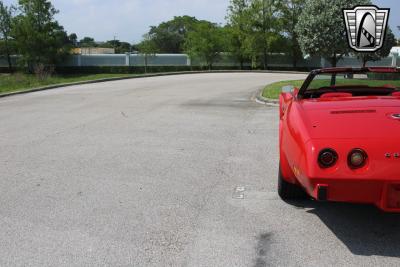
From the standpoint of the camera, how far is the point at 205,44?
45719 mm

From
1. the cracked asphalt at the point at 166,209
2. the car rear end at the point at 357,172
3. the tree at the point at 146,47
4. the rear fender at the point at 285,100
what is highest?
the tree at the point at 146,47

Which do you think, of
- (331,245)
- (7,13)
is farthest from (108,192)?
(7,13)

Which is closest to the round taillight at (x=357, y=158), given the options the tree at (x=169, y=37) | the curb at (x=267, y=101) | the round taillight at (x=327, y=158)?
the round taillight at (x=327, y=158)

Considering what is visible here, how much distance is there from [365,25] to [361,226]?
17.8 m

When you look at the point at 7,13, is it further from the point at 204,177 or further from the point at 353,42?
the point at 204,177

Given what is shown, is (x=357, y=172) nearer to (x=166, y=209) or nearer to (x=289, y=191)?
(x=289, y=191)

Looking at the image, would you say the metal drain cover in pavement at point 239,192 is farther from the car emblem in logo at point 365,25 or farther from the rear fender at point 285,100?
the car emblem in logo at point 365,25

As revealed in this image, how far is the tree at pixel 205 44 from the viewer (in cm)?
4597

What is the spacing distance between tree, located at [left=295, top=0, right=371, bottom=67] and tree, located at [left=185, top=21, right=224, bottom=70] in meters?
25.0

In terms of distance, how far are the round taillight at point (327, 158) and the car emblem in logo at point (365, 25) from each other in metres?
17.3

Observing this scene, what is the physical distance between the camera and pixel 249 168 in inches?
249

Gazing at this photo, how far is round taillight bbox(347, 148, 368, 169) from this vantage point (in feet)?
11.4

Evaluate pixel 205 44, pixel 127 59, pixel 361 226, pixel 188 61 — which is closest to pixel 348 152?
pixel 361 226

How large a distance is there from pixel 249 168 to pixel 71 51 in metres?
44.5
